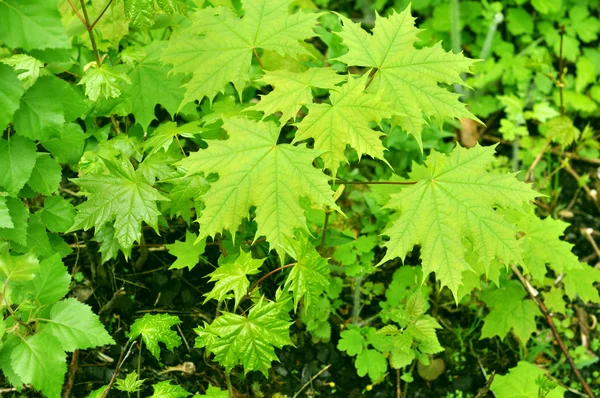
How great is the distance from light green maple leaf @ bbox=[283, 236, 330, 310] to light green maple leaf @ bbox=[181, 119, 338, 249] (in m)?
0.17

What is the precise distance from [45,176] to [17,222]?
0.18 metres

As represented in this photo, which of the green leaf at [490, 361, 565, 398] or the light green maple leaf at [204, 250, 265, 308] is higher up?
the light green maple leaf at [204, 250, 265, 308]

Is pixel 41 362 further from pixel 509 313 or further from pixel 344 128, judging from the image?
pixel 509 313

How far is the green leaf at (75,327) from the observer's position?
162 centimetres

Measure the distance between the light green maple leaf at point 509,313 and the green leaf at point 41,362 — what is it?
1801mm

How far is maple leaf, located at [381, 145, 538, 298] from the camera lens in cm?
188

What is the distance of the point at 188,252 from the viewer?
2.21 m

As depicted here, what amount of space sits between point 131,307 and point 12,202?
2.48 feet

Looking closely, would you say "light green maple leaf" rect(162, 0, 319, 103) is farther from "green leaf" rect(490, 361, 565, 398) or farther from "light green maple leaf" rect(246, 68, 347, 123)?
"green leaf" rect(490, 361, 565, 398)

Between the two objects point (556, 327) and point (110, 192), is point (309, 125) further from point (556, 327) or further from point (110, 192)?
point (556, 327)

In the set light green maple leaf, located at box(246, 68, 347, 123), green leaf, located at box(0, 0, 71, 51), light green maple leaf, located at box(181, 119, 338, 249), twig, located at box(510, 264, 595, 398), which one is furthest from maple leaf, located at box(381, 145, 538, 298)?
green leaf, located at box(0, 0, 71, 51)

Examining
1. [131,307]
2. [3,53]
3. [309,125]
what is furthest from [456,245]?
[3,53]

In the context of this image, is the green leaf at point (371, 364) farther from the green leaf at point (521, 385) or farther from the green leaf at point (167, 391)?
the green leaf at point (167, 391)

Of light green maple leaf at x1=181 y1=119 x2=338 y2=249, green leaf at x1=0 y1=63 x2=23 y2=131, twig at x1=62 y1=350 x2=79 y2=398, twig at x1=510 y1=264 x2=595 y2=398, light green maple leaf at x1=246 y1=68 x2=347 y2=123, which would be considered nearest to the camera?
green leaf at x1=0 y1=63 x2=23 y2=131
